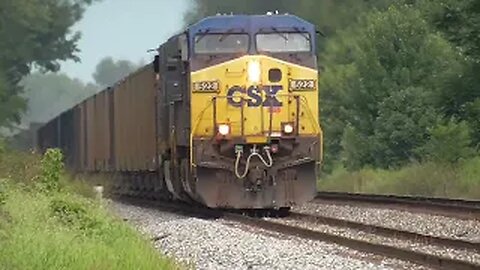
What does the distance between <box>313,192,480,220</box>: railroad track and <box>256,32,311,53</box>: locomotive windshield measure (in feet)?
10.8

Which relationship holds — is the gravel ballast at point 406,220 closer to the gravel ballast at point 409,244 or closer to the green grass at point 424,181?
the gravel ballast at point 409,244

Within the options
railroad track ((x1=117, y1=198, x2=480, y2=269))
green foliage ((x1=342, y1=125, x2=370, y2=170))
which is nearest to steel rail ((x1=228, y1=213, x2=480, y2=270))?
railroad track ((x1=117, y1=198, x2=480, y2=269))

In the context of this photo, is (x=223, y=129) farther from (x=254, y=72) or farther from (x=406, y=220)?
(x=406, y=220)

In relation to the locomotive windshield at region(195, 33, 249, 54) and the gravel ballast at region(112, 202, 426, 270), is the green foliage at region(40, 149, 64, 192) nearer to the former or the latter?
the gravel ballast at region(112, 202, 426, 270)

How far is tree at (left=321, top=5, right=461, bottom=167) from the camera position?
3164cm

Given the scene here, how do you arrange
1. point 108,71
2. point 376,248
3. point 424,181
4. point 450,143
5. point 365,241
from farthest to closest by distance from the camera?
point 108,71
point 450,143
point 424,181
point 365,241
point 376,248

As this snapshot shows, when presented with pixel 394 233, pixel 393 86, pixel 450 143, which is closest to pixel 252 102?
pixel 394 233

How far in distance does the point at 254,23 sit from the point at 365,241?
272 inches

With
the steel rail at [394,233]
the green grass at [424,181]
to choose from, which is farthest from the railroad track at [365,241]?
the green grass at [424,181]

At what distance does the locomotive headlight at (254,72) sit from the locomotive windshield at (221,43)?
0.45 metres

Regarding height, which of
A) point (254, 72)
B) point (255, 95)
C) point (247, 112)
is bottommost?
point (247, 112)

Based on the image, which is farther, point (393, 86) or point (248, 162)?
point (393, 86)

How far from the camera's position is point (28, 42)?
56125 millimetres

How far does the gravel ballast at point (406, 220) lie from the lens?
50.1 feet
